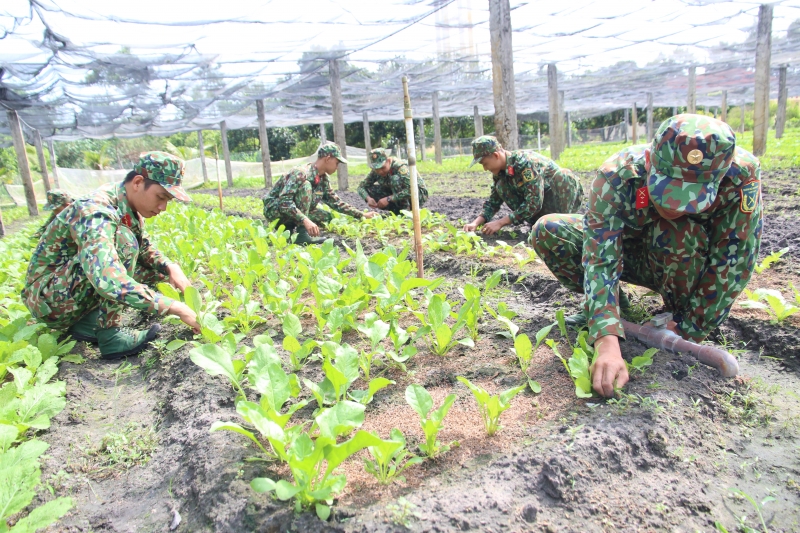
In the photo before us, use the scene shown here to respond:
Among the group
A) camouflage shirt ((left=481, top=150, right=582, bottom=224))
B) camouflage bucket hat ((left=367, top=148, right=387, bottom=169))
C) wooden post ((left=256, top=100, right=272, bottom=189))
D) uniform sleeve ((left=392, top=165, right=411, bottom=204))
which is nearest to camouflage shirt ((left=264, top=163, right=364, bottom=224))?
camouflage bucket hat ((left=367, top=148, right=387, bottom=169))

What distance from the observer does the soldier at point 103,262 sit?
2.64 metres

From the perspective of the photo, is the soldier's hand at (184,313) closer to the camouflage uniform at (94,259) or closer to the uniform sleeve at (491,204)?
the camouflage uniform at (94,259)

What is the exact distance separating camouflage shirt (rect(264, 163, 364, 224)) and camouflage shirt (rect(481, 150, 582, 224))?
1877 mm

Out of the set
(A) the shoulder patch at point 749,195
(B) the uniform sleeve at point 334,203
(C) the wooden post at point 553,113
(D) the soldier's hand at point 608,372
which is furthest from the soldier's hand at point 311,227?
(C) the wooden post at point 553,113

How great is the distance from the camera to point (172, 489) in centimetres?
181

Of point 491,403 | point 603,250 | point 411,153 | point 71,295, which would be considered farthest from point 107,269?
point 603,250

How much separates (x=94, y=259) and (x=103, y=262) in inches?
1.8

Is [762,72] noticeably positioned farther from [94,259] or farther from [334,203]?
[94,259]

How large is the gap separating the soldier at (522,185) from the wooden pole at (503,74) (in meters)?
1.61

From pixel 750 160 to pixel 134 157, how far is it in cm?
3737

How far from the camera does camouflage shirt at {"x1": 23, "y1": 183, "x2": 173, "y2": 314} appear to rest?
261 centimetres

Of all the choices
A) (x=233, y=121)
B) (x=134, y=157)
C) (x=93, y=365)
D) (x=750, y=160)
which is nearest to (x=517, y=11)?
(x=750, y=160)

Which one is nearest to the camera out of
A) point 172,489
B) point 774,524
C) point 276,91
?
point 774,524

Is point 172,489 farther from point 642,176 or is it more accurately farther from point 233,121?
point 233,121
